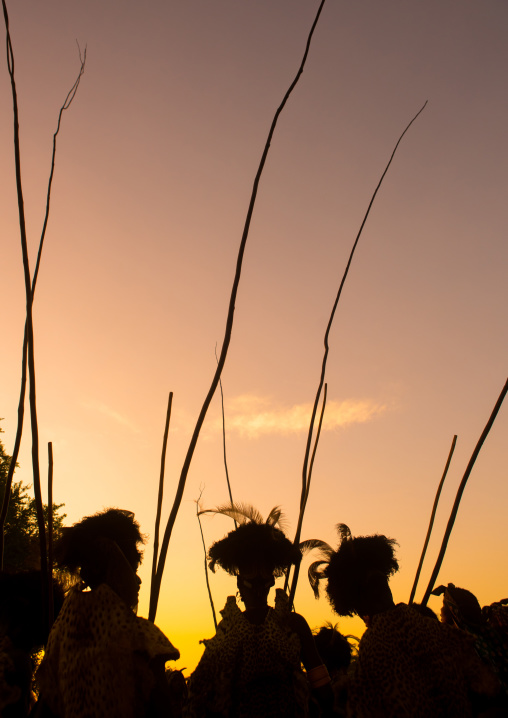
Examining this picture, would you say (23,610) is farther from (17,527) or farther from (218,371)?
(17,527)

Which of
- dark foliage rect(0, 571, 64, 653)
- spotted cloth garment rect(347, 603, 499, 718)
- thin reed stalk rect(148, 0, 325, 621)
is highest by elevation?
thin reed stalk rect(148, 0, 325, 621)

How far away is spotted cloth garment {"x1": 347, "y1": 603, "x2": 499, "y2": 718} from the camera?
76.0 inches

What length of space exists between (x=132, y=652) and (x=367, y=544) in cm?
158

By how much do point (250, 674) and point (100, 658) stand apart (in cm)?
73

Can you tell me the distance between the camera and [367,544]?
2826 millimetres

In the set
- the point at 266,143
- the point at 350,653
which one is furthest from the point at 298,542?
the point at 266,143

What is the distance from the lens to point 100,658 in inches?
66.6

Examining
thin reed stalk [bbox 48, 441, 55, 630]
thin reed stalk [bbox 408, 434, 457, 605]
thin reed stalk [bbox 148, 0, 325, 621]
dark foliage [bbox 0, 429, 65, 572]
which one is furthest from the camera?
dark foliage [bbox 0, 429, 65, 572]

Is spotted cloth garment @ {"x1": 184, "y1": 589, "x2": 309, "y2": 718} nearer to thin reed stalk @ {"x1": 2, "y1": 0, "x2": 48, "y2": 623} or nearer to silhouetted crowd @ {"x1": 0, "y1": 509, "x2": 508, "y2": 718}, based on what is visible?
silhouetted crowd @ {"x1": 0, "y1": 509, "x2": 508, "y2": 718}

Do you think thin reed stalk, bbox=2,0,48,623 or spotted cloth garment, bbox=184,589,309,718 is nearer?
spotted cloth garment, bbox=184,589,309,718

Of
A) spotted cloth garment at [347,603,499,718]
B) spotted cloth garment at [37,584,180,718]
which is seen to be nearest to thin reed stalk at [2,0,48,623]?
spotted cloth garment at [37,584,180,718]

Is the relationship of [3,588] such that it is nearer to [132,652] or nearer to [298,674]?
[132,652]

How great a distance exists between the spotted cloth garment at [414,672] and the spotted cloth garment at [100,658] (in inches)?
35.8

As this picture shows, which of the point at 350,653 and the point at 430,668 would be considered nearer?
the point at 430,668
